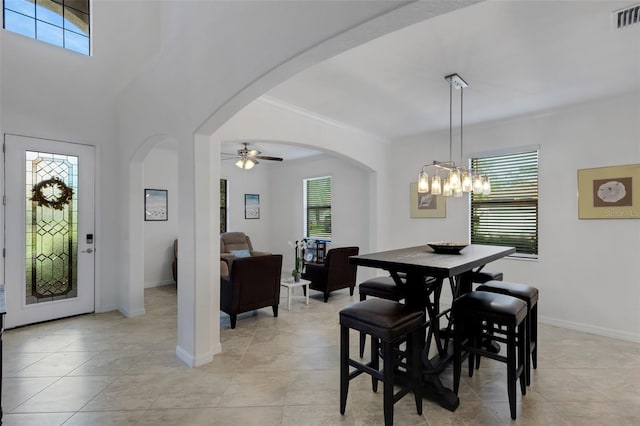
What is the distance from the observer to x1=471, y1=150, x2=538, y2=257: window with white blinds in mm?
4199

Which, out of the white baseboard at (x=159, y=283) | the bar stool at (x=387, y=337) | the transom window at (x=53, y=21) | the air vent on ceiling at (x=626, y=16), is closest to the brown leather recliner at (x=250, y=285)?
the bar stool at (x=387, y=337)

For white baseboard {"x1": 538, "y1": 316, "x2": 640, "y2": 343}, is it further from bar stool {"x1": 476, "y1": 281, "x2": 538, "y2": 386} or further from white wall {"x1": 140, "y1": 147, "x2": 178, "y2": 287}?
white wall {"x1": 140, "y1": 147, "x2": 178, "y2": 287}

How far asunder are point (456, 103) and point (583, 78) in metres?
1.15

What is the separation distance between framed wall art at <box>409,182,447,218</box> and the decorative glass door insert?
16.0 ft

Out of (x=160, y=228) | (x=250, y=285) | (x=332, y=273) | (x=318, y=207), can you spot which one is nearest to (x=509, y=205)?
(x=332, y=273)

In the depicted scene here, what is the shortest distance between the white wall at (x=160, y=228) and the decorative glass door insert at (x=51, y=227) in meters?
1.81

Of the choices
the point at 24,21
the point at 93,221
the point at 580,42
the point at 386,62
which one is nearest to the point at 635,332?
the point at 580,42

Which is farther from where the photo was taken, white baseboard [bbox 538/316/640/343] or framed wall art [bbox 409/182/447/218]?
framed wall art [bbox 409/182/447/218]

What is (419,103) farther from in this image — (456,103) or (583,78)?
(583,78)

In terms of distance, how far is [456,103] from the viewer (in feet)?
12.3

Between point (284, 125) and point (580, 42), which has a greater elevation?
point (580, 42)

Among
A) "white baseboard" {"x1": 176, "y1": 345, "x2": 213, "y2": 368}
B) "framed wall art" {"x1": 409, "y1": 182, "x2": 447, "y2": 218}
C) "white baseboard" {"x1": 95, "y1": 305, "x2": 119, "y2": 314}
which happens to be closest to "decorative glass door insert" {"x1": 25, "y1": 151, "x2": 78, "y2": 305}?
"white baseboard" {"x1": 95, "y1": 305, "x2": 119, "y2": 314}

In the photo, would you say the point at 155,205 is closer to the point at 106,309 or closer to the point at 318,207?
the point at 106,309

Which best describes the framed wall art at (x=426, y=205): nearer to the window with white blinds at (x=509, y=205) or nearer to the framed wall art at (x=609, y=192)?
the window with white blinds at (x=509, y=205)
